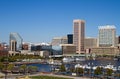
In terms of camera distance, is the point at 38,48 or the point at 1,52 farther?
the point at 38,48

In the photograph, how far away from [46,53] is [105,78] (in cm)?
11663

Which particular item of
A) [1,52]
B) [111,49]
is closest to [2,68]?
[1,52]

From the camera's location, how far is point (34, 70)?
7538 cm

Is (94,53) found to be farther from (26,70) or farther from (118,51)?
(26,70)

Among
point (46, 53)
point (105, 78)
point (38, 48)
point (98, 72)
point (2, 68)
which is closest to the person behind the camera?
point (105, 78)

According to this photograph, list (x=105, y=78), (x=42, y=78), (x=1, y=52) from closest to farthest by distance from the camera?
(x=42, y=78)
(x=105, y=78)
(x=1, y=52)

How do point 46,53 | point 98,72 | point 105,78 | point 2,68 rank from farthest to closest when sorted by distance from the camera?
point 46,53 < point 2,68 < point 98,72 < point 105,78

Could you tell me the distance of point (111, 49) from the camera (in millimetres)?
199000

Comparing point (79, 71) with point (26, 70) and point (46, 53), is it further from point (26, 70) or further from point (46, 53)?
point (46, 53)

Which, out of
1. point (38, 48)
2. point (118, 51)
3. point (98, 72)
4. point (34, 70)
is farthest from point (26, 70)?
point (118, 51)

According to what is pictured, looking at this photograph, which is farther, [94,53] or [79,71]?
[94,53]

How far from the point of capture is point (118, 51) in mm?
199625

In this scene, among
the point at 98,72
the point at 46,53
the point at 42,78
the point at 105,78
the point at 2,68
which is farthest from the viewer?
the point at 46,53

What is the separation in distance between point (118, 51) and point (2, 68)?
130819mm
